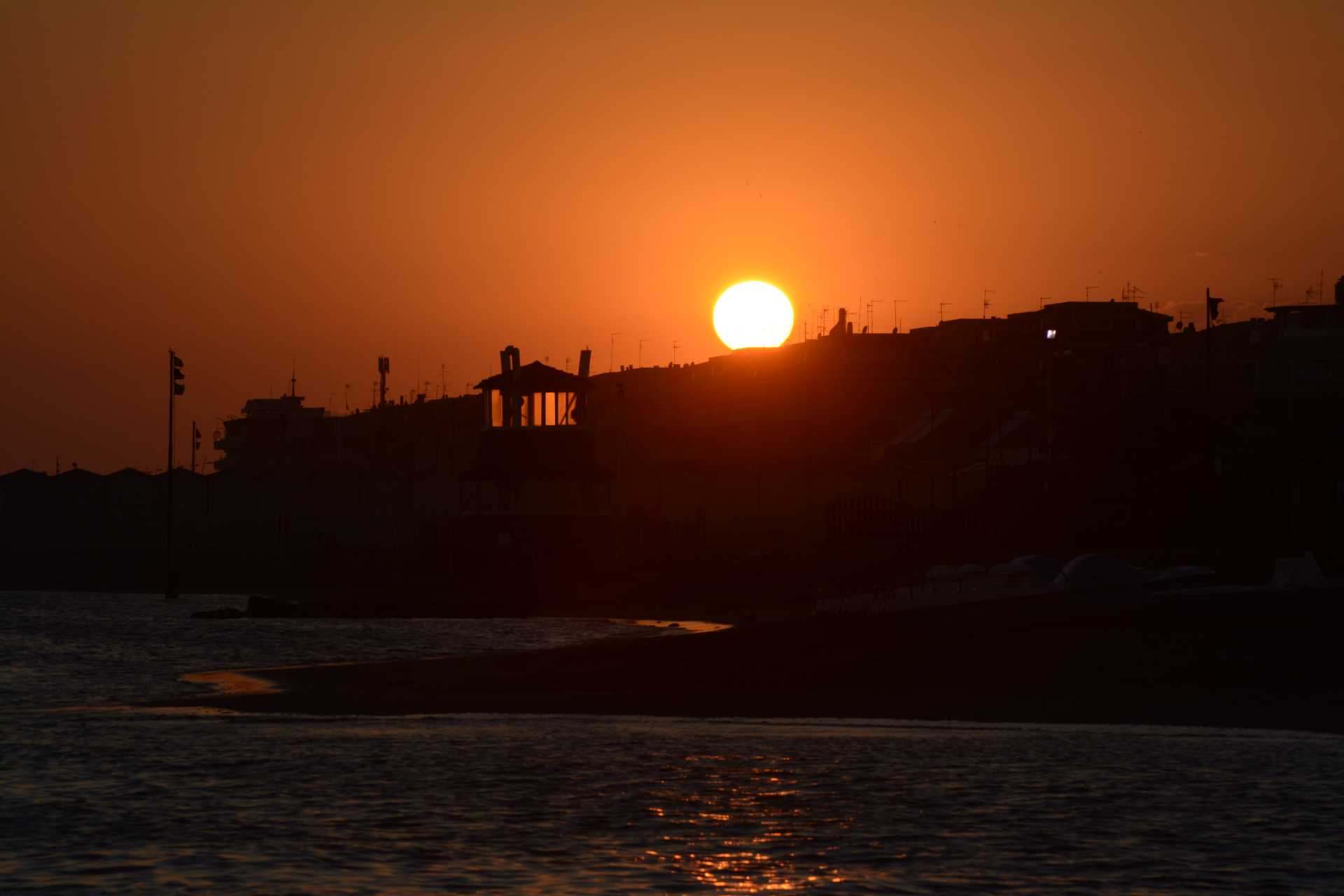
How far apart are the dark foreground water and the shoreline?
5.81 feet

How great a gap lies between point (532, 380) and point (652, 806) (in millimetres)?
53788

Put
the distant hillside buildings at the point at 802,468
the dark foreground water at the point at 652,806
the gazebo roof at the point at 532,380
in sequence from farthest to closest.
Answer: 1. the gazebo roof at the point at 532,380
2. the distant hillside buildings at the point at 802,468
3. the dark foreground water at the point at 652,806

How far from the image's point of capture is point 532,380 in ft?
233

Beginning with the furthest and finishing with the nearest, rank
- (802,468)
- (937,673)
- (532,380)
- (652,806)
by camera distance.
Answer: (802,468) → (532,380) → (937,673) → (652,806)

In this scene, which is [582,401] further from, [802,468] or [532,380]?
[802,468]

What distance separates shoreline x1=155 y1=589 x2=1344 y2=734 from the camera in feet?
86.7

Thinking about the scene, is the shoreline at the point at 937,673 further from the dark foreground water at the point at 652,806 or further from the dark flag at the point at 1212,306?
the dark flag at the point at 1212,306

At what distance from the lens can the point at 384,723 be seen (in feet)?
85.4

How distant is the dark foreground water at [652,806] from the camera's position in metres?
14.3

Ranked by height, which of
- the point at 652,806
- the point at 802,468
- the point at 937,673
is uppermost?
the point at 802,468

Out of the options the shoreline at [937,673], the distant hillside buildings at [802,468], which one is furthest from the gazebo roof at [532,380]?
the shoreline at [937,673]

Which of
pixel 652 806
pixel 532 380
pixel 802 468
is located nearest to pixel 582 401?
pixel 532 380

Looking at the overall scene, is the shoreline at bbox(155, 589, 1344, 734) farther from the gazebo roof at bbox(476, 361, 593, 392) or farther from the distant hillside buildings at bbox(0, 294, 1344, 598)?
the gazebo roof at bbox(476, 361, 593, 392)

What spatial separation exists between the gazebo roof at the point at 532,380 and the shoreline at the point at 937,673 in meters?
35.5
